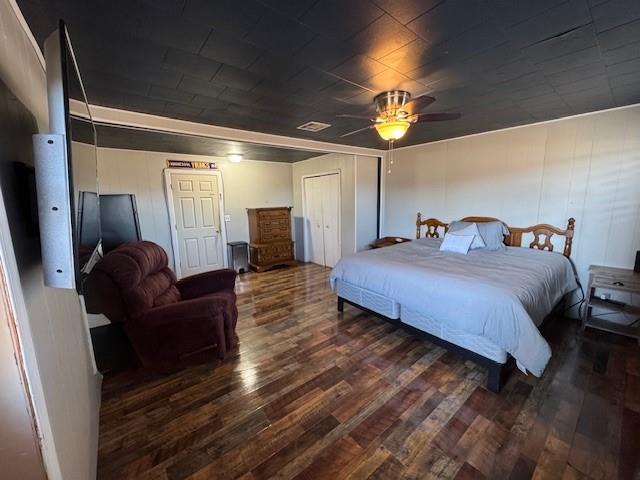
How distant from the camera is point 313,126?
3061mm

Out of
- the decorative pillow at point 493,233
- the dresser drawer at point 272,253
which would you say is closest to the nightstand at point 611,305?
the decorative pillow at point 493,233

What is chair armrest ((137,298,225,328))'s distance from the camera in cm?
197

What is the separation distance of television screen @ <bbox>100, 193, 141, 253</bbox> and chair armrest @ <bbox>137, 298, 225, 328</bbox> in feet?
5.86

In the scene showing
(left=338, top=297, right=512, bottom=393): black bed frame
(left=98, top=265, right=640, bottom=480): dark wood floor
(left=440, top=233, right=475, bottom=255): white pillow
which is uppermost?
(left=440, top=233, right=475, bottom=255): white pillow

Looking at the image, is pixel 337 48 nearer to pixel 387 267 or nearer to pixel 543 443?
pixel 387 267

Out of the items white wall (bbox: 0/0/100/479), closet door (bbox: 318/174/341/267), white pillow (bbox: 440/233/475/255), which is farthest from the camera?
closet door (bbox: 318/174/341/267)

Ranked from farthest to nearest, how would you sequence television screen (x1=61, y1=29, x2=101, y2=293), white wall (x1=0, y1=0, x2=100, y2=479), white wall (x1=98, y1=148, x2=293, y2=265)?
1. white wall (x1=98, y1=148, x2=293, y2=265)
2. television screen (x1=61, y1=29, x2=101, y2=293)
3. white wall (x1=0, y1=0, x2=100, y2=479)

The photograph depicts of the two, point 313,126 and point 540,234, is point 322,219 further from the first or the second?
point 540,234

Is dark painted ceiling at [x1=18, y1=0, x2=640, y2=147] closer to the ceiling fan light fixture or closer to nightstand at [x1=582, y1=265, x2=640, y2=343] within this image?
the ceiling fan light fixture

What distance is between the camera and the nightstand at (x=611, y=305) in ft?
8.11

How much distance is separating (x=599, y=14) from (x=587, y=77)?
3.09ft

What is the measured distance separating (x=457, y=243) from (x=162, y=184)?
455 cm

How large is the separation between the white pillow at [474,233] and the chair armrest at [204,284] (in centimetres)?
Result: 288

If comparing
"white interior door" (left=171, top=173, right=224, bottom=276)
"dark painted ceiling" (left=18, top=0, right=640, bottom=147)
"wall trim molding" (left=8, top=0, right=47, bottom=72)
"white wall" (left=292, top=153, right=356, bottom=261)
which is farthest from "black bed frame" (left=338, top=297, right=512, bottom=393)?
"white interior door" (left=171, top=173, right=224, bottom=276)
